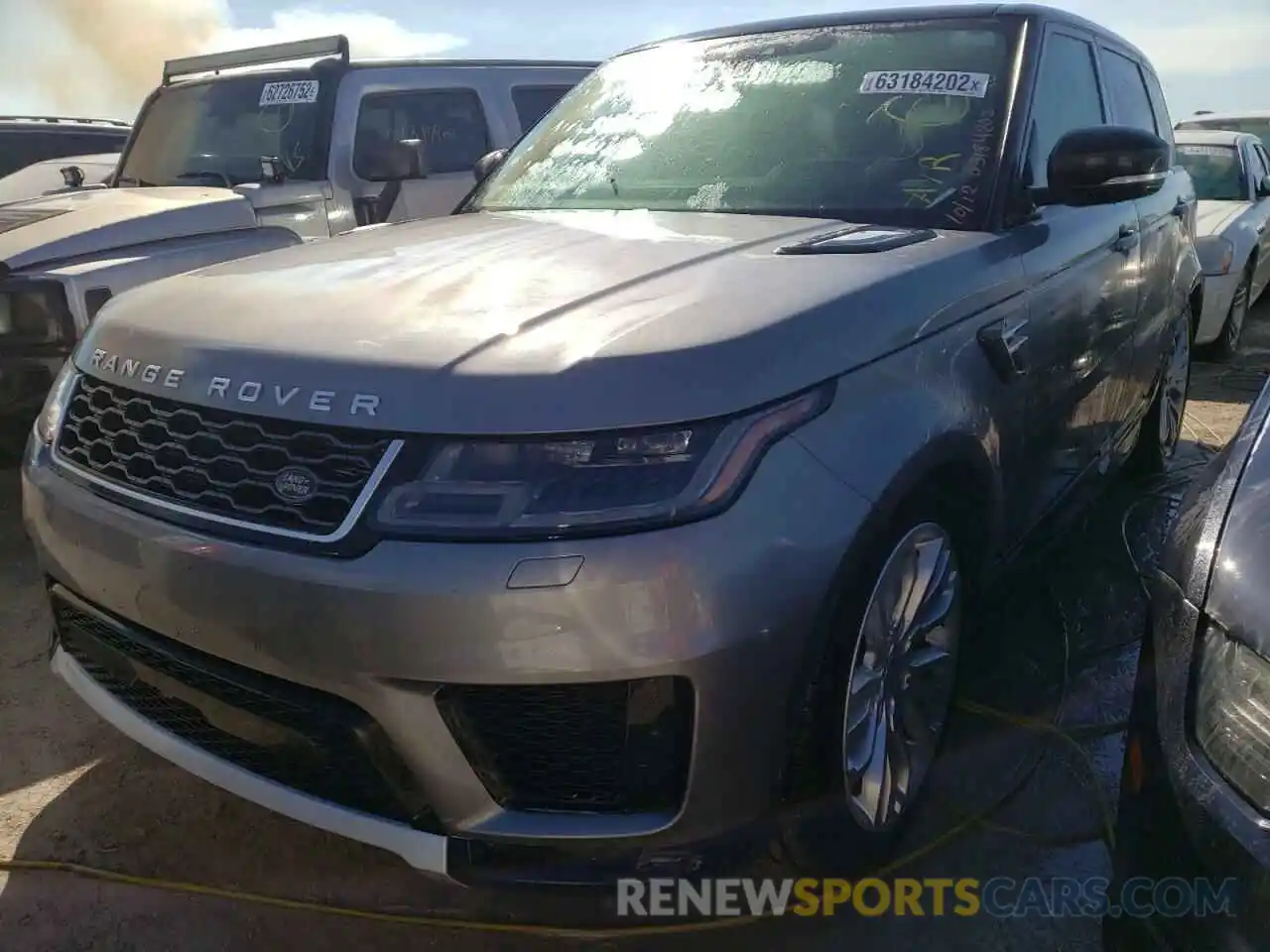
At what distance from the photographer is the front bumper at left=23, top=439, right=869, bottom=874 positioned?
5.34 feet

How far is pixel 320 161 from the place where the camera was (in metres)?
5.23

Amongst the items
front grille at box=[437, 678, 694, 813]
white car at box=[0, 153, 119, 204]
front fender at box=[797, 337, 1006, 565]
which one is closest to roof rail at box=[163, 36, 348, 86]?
white car at box=[0, 153, 119, 204]

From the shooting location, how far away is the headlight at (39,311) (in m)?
3.98

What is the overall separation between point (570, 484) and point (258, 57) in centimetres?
487

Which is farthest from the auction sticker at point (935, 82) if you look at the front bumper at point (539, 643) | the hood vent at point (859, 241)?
the front bumper at point (539, 643)

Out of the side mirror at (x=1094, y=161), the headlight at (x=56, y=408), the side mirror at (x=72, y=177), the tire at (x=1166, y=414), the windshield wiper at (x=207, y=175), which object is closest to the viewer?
the headlight at (x=56, y=408)

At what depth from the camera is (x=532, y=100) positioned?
20.4 ft

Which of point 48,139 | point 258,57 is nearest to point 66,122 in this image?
point 48,139

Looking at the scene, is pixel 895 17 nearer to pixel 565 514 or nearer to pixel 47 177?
pixel 565 514

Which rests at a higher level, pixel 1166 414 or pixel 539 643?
pixel 539 643

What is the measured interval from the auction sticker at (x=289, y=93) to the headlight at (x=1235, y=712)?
4.94 m

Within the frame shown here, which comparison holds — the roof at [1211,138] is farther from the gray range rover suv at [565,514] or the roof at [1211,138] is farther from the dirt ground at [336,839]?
the gray range rover suv at [565,514]

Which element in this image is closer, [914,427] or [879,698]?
[914,427]

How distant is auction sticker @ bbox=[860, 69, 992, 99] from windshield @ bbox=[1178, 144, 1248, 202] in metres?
6.77
